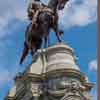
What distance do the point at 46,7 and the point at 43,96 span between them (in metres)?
4.84

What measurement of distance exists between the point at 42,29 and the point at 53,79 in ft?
11.3

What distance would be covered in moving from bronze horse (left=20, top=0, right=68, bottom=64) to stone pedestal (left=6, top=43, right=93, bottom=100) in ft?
4.13

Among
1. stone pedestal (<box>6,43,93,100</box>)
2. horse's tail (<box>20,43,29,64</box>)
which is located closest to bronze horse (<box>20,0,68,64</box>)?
horse's tail (<box>20,43,29,64</box>)

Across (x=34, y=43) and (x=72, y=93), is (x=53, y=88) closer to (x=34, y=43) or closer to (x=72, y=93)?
(x=72, y=93)

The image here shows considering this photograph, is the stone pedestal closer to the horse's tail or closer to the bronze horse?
the bronze horse

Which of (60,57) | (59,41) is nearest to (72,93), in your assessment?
(60,57)

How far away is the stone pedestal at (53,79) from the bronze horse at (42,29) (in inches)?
49.6

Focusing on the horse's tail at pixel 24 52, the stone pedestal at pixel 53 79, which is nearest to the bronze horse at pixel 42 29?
the horse's tail at pixel 24 52

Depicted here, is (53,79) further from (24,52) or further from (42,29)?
(24,52)

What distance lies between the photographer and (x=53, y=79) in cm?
1664

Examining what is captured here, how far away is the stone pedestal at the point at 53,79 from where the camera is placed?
1630 cm

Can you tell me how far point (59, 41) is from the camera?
18.5m

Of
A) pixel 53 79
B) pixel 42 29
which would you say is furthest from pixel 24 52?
pixel 53 79

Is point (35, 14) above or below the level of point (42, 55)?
above
